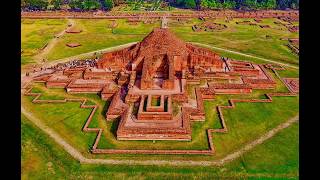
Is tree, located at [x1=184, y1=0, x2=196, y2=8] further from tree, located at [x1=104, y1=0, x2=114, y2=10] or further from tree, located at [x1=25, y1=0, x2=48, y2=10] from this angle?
tree, located at [x1=25, y1=0, x2=48, y2=10]

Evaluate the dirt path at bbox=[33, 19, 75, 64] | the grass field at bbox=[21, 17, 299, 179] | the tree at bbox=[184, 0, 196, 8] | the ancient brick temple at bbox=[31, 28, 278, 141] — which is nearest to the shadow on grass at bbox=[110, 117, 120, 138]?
the grass field at bbox=[21, 17, 299, 179]

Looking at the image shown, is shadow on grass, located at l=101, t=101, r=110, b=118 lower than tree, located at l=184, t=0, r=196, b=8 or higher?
lower

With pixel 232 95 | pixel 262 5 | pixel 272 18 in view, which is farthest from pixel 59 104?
pixel 262 5

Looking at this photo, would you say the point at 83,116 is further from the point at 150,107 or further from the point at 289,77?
the point at 289,77

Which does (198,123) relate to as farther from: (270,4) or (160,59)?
(270,4)

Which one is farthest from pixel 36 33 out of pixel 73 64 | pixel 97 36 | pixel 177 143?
pixel 177 143
